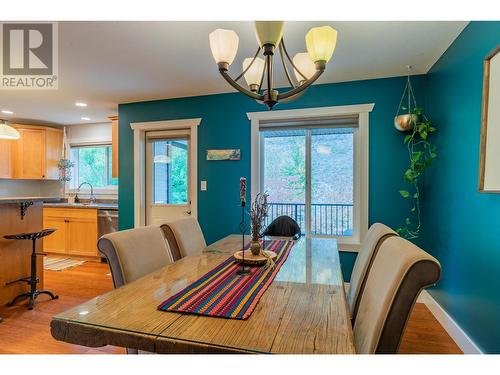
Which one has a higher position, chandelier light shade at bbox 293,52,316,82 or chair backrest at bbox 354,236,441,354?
chandelier light shade at bbox 293,52,316,82

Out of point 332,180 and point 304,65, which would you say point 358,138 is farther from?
point 304,65

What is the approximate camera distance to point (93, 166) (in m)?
5.41

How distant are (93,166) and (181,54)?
12.9ft

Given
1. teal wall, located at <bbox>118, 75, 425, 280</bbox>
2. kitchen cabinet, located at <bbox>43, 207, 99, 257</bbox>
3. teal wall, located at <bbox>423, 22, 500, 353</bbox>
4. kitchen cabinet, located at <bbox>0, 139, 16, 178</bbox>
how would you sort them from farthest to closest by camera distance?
kitchen cabinet, located at <bbox>0, 139, 16, 178</bbox>
kitchen cabinet, located at <bbox>43, 207, 99, 257</bbox>
teal wall, located at <bbox>118, 75, 425, 280</bbox>
teal wall, located at <bbox>423, 22, 500, 353</bbox>

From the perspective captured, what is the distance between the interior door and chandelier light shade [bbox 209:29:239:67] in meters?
2.53

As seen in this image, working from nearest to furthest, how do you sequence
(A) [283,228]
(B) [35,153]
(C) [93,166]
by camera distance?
(A) [283,228], (B) [35,153], (C) [93,166]

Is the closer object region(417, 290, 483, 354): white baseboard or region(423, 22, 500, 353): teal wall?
region(423, 22, 500, 353): teal wall

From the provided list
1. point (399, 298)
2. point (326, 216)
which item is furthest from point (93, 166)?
point (399, 298)

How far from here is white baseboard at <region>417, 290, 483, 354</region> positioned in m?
1.94

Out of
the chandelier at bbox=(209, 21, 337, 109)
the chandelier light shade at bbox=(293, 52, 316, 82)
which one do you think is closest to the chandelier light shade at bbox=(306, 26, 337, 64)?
the chandelier at bbox=(209, 21, 337, 109)

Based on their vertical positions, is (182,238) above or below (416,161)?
below

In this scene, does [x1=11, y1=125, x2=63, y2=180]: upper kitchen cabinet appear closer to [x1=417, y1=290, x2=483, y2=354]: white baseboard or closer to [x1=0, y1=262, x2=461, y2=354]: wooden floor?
[x1=0, y1=262, x2=461, y2=354]: wooden floor

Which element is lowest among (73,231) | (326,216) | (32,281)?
(32,281)

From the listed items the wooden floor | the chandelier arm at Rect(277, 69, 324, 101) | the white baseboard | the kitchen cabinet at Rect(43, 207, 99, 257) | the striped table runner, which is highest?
the chandelier arm at Rect(277, 69, 324, 101)
